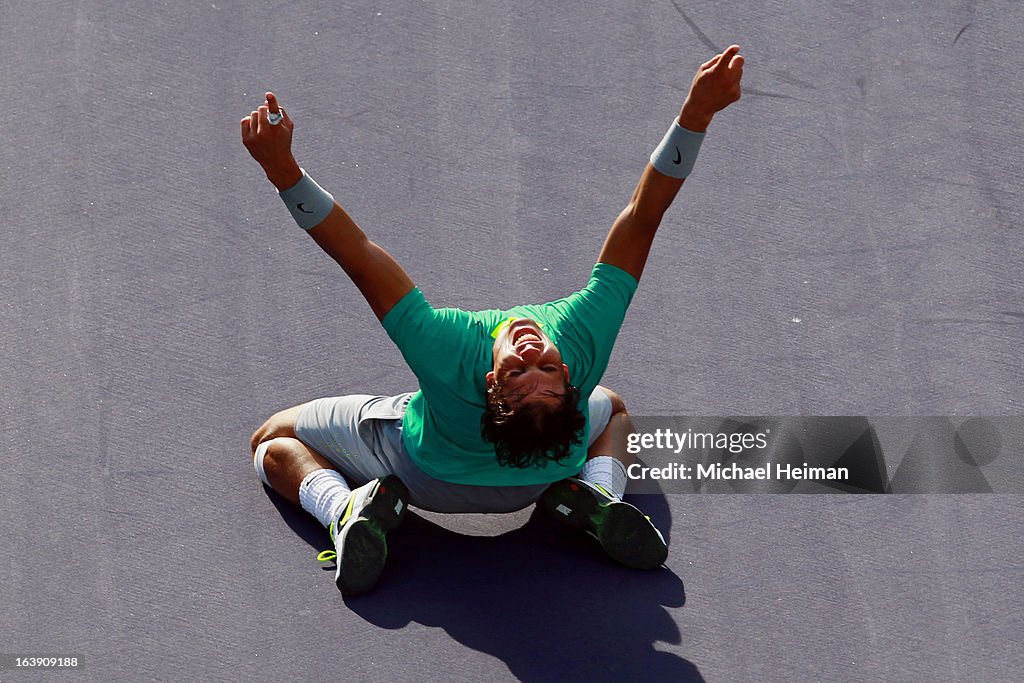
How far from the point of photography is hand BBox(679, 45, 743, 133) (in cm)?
462

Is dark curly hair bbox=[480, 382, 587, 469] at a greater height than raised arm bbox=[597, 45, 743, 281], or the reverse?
raised arm bbox=[597, 45, 743, 281]

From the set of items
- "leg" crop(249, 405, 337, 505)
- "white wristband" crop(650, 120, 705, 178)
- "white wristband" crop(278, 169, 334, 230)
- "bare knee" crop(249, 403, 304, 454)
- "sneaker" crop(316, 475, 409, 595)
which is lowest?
"sneaker" crop(316, 475, 409, 595)

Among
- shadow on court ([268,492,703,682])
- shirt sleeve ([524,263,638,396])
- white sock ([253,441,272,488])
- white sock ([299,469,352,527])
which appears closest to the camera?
shirt sleeve ([524,263,638,396])

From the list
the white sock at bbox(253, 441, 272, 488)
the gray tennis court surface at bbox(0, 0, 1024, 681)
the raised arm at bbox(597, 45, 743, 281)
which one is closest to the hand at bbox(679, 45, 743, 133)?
the raised arm at bbox(597, 45, 743, 281)

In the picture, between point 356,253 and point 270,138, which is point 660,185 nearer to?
point 356,253

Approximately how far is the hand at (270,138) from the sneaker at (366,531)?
1086 mm

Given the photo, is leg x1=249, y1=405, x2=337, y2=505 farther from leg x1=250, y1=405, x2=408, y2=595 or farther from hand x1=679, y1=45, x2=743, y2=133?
hand x1=679, y1=45, x2=743, y2=133

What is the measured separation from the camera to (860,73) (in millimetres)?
7008

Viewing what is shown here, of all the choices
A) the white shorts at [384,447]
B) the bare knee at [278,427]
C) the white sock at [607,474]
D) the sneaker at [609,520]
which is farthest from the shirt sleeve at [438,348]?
the bare knee at [278,427]

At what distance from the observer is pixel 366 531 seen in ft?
16.7

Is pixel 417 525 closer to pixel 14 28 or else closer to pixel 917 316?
pixel 917 316

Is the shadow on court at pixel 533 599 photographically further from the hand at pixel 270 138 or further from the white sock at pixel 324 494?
the hand at pixel 270 138

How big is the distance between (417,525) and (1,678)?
1.36 m

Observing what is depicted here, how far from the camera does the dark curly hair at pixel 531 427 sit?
4.63m
